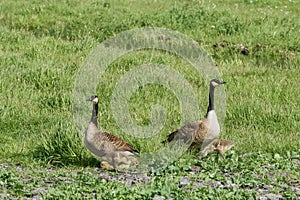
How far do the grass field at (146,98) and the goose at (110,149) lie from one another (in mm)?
235

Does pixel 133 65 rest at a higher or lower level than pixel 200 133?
higher

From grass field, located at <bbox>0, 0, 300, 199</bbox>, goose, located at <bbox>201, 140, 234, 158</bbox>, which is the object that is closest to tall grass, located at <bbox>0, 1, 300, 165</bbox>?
grass field, located at <bbox>0, 0, 300, 199</bbox>

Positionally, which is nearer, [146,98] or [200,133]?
[200,133]

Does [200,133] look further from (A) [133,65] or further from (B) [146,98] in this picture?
A: (A) [133,65]

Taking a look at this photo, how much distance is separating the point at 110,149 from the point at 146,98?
313cm

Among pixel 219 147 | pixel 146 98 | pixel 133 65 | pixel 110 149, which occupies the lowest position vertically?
pixel 219 147

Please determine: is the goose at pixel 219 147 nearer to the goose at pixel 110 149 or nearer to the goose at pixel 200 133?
the goose at pixel 200 133

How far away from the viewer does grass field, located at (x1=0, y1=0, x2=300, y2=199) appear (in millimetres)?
7426

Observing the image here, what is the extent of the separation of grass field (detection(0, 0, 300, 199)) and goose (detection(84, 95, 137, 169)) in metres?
0.23

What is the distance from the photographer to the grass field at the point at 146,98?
24.4 feet

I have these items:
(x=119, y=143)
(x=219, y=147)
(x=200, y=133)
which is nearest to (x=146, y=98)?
(x=200, y=133)

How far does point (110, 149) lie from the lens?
26.2 feet

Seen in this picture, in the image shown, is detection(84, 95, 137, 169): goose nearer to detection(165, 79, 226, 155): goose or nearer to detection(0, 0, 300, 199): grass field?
detection(0, 0, 300, 199): grass field

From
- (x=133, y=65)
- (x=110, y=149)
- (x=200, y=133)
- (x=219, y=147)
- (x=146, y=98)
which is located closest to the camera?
(x=110, y=149)
